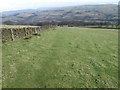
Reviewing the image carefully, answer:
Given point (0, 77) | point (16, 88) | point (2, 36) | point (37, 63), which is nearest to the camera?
point (16, 88)

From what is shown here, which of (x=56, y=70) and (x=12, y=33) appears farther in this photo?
(x=12, y=33)

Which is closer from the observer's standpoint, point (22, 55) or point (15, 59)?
point (15, 59)

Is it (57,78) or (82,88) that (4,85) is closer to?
(57,78)

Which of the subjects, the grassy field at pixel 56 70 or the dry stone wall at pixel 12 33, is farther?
the dry stone wall at pixel 12 33

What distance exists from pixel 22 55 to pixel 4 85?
21.9 ft

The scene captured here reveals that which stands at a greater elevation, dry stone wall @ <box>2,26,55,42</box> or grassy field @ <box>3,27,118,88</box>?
dry stone wall @ <box>2,26,55,42</box>

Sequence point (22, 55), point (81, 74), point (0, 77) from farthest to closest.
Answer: point (22, 55)
point (81, 74)
point (0, 77)

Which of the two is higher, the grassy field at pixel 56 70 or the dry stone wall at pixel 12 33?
the dry stone wall at pixel 12 33

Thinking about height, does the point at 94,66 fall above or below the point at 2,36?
below

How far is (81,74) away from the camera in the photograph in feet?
44.0

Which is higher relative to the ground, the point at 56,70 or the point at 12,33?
the point at 12,33

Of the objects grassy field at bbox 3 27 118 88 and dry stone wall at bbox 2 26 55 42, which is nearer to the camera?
grassy field at bbox 3 27 118 88

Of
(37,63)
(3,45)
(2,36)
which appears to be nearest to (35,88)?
(37,63)

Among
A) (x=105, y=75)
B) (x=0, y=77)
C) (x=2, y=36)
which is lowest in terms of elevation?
(x=105, y=75)
